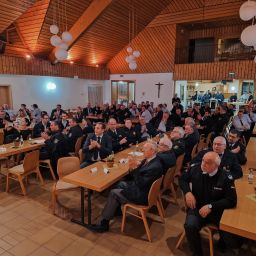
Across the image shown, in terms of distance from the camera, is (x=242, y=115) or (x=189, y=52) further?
(x=189, y=52)

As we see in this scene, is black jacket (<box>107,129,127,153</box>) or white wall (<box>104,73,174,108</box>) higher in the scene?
white wall (<box>104,73,174,108</box>)

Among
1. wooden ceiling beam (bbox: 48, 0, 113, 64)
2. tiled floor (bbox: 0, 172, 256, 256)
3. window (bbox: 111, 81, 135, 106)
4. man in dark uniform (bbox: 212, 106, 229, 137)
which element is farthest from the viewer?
window (bbox: 111, 81, 135, 106)

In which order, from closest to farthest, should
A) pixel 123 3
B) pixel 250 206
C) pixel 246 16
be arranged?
pixel 250 206, pixel 246 16, pixel 123 3

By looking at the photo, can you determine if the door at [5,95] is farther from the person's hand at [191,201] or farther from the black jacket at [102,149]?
the person's hand at [191,201]

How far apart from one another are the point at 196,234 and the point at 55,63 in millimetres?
10673

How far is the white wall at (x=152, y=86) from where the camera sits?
41.8 ft

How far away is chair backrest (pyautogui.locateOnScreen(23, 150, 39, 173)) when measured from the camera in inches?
163

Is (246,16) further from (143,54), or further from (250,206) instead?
(143,54)

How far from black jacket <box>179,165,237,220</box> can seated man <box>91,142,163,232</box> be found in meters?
0.43

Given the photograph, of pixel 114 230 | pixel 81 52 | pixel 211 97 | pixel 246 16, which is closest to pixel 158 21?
pixel 81 52

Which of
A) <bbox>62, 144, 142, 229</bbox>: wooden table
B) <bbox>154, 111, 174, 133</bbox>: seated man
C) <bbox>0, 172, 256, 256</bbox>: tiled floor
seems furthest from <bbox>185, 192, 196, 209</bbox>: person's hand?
<bbox>154, 111, 174, 133</bbox>: seated man

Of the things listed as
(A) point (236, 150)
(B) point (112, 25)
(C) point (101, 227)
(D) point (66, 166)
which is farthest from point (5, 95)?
(A) point (236, 150)

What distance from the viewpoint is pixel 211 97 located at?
530 inches

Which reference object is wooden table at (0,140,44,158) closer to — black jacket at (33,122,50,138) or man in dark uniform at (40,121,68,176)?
man in dark uniform at (40,121,68,176)
